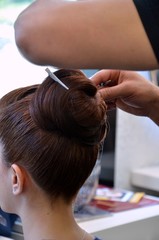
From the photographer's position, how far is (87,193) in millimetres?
1837

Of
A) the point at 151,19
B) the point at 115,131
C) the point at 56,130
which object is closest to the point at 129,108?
the point at 56,130

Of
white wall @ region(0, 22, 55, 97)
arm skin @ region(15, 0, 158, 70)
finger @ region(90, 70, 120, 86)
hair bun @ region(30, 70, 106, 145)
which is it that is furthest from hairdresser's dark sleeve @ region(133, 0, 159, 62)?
white wall @ region(0, 22, 55, 97)

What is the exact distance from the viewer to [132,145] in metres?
2.49

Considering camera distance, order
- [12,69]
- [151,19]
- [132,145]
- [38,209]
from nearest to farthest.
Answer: [151,19], [38,209], [12,69], [132,145]

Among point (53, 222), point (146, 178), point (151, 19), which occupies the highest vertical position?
point (151, 19)

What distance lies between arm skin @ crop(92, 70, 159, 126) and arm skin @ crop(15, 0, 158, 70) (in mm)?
374

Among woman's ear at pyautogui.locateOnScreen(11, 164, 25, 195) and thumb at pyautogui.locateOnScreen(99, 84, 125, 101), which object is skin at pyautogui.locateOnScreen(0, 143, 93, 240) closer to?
woman's ear at pyautogui.locateOnScreen(11, 164, 25, 195)

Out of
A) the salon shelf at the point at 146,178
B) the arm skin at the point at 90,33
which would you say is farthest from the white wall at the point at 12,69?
the arm skin at the point at 90,33

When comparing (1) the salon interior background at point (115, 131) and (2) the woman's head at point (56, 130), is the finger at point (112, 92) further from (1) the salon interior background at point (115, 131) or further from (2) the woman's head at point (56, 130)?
(1) the salon interior background at point (115, 131)

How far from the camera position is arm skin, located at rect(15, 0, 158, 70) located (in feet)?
2.03

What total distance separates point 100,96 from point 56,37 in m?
0.36

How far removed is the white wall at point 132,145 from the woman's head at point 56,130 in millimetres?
1433

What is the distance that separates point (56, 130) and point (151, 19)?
0.39 metres

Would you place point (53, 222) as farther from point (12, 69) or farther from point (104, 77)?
point (12, 69)
